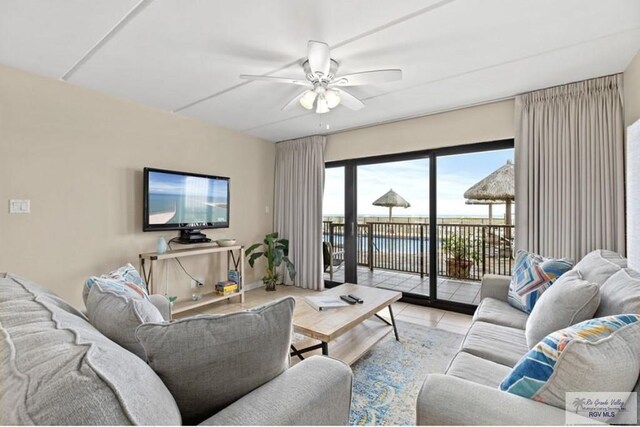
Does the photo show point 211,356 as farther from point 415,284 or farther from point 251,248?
point 415,284

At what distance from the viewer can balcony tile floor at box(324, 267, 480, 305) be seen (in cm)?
374

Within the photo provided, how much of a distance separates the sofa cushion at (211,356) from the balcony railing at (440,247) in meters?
3.23

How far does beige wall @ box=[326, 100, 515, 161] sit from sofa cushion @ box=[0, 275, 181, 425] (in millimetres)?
3591

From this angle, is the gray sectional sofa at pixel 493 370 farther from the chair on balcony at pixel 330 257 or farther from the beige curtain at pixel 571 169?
the chair on balcony at pixel 330 257

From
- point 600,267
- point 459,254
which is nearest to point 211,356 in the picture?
point 600,267

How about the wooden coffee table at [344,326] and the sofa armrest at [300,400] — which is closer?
the sofa armrest at [300,400]

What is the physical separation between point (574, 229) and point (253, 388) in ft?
10.1

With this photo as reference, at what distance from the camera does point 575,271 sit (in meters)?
1.84

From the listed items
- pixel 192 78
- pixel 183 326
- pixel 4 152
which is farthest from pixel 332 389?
pixel 4 152

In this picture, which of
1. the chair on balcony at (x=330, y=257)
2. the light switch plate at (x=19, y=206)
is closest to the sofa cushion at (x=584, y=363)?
the light switch plate at (x=19, y=206)

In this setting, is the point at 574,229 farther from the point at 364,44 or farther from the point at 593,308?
the point at 364,44

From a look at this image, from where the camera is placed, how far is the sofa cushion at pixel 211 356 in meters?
0.80

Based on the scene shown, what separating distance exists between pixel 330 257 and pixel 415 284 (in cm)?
136

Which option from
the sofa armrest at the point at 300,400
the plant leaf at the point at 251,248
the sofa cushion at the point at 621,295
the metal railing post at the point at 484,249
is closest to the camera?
the sofa armrest at the point at 300,400
